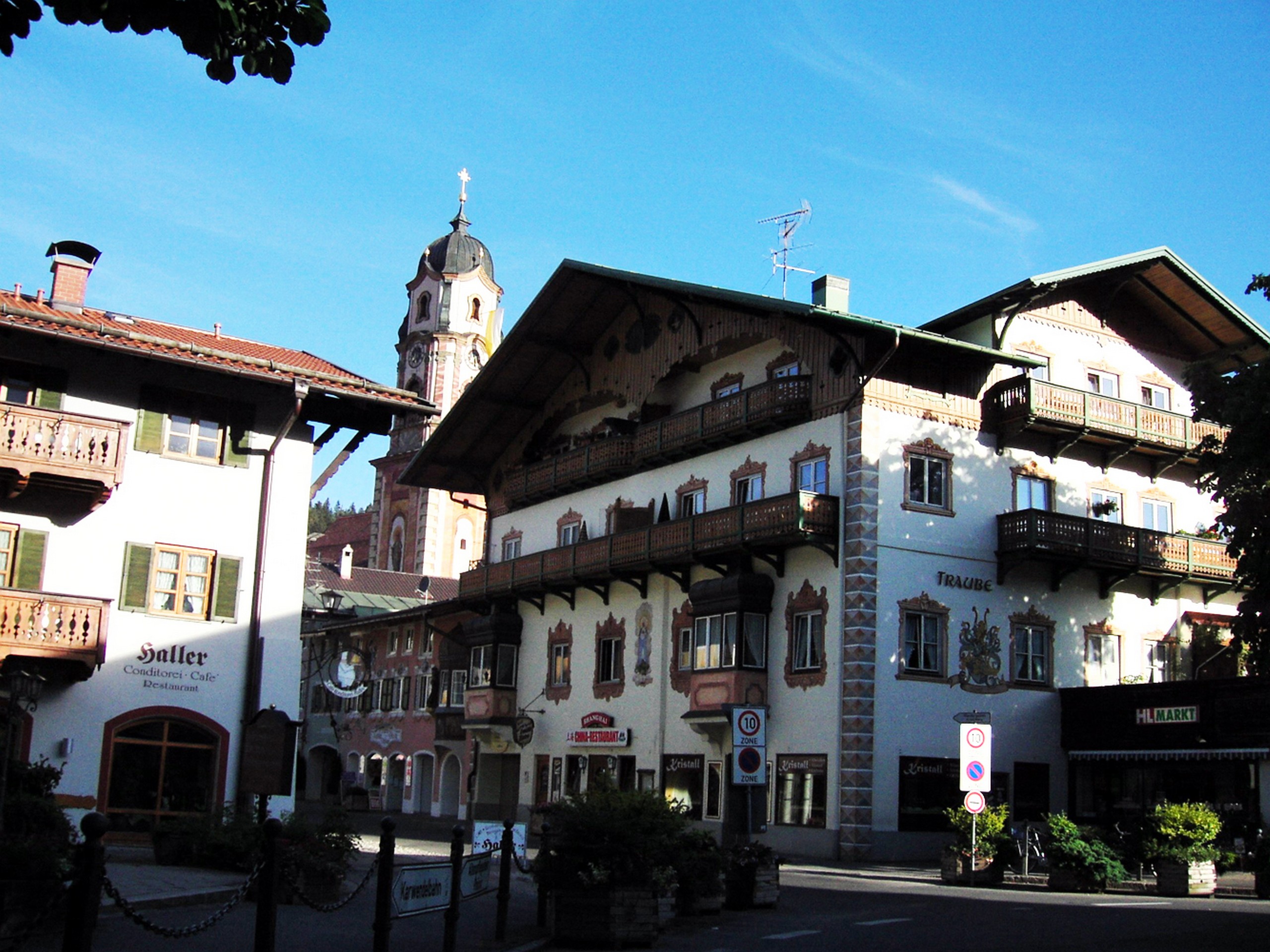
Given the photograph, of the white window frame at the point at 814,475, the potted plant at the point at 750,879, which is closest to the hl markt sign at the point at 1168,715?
the white window frame at the point at 814,475

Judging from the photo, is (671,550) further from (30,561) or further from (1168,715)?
(30,561)

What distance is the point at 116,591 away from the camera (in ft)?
86.0

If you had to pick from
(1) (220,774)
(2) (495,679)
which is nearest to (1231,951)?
(1) (220,774)

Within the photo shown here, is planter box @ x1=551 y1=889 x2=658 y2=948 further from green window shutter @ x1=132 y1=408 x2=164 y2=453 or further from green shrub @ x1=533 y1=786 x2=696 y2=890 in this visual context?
green window shutter @ x1=132 y1=408 x2=164 y2=453

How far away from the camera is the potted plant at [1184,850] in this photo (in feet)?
76.6

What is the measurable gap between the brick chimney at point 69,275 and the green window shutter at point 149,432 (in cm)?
296

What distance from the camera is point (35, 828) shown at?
18312 mm

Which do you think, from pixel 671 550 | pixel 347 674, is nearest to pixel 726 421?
pixel 671 550

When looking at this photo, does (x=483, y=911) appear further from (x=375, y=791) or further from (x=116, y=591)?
(x=375, y=791)

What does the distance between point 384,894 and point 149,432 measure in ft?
55.1

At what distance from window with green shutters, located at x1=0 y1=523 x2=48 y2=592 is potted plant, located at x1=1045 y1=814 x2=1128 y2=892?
60.5ft

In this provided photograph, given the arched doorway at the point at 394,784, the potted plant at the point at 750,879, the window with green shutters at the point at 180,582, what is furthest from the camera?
the arched doorway at the point at 394,784

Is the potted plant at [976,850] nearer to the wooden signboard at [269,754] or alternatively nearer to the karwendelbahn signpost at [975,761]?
the karwendelbahn signpost at [975,761]

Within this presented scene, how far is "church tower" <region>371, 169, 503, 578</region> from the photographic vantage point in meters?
80.7
